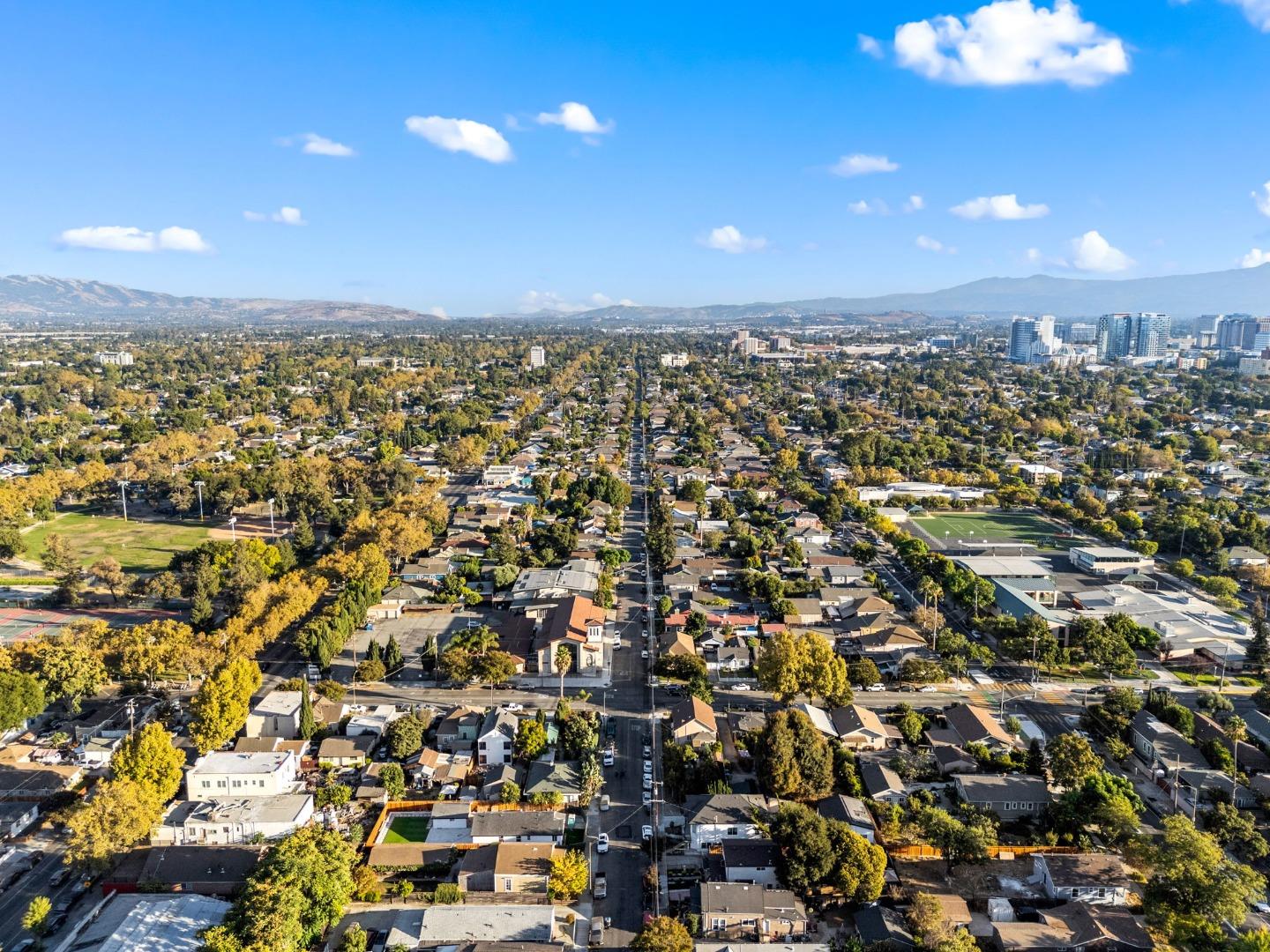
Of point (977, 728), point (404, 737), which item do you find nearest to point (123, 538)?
point (404, 737)

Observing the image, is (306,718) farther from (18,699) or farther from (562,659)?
(18,699)

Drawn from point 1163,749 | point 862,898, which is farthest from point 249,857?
point 1163,749

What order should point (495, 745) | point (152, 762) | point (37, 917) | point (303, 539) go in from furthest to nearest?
1. point (303, 539)
2. point (495, 745)
3. point (152, 762)
4. point (37, 917)

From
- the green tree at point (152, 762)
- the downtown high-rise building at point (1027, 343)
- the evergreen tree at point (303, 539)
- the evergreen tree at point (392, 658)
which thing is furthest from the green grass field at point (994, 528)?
the downtown high-rise building at point (1027, 343)

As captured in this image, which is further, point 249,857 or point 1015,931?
point 249,857

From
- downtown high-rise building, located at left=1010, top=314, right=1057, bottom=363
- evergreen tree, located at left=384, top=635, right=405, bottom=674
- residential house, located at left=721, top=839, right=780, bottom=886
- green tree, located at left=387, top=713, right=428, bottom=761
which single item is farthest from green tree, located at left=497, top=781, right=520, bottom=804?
downtown high-rise building, located at left=1010, top=314, right=1057, bottom=363

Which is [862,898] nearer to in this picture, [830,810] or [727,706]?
[830,810]
